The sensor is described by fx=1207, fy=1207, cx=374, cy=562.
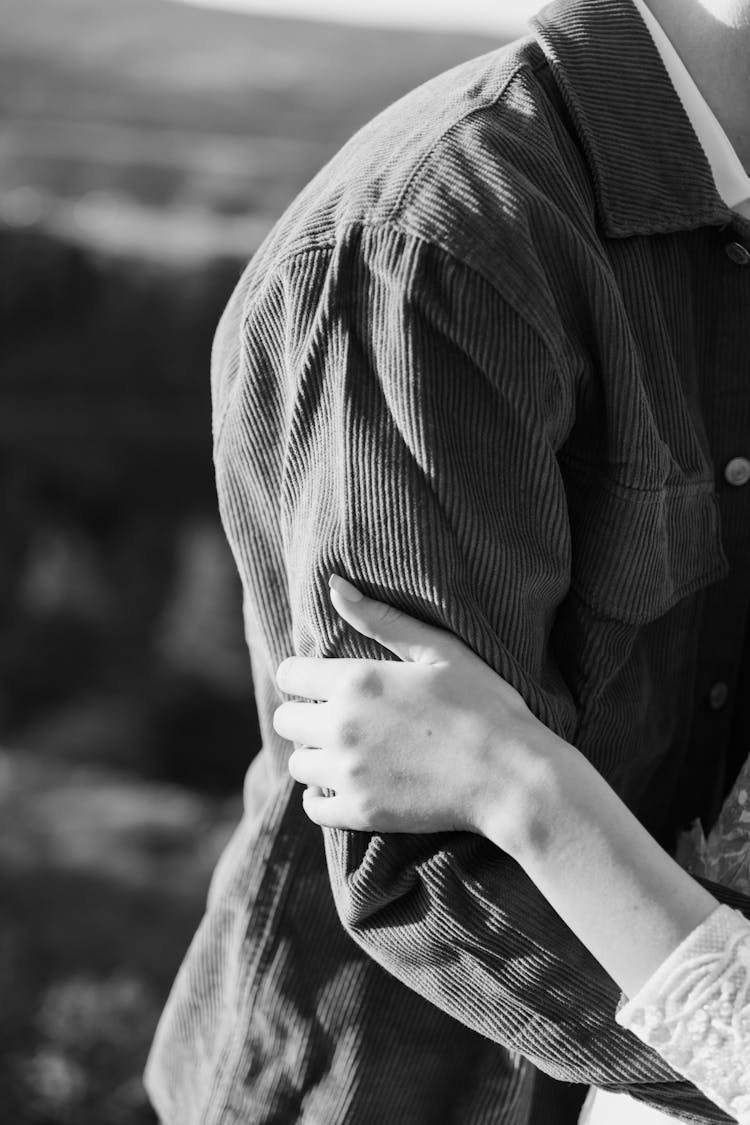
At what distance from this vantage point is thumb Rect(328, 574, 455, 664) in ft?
2.58

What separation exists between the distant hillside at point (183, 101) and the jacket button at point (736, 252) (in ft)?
7.88

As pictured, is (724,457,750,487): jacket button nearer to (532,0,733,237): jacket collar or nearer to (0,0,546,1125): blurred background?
(532,0,733,237): jacket collar

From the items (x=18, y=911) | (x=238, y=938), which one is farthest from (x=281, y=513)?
(x=18, y=911)

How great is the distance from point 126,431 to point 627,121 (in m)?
2.43

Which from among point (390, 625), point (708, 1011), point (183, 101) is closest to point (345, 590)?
point (390, 625)

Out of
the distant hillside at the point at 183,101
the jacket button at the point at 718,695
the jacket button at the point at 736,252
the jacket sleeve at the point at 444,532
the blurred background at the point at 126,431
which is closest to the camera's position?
the jacket sleeve at the point at 444,532

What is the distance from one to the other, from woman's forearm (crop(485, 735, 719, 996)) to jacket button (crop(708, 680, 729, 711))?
28 centimetres

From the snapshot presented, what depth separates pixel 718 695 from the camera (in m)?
1.03

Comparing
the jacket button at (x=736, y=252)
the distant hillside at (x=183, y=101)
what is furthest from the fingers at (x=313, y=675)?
the distant hillside at (x=183, y=101)

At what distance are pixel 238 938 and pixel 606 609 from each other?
44 centimetres

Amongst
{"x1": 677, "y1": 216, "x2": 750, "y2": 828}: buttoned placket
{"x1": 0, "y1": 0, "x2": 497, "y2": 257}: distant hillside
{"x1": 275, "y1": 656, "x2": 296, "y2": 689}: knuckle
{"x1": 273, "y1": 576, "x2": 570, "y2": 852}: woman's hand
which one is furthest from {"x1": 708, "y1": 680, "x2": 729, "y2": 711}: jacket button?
{"x1": 0, "y1": 0, "x2": 497, "y2": 257}: distant hillside

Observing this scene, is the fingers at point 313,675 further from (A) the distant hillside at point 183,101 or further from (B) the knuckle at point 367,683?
(A) the distant hillside at point 183,101

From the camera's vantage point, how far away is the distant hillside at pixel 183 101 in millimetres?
3297

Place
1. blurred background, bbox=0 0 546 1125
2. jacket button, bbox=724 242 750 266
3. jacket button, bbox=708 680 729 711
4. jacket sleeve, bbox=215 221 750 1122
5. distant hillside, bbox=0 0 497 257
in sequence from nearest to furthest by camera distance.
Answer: jacket sleeve, bbox=215 221 750 1122 < jacket button, bbox=724 242 750 266 < jacket button, bbox=708 680 729 711 < blurred background, bbox=0 0 546 1125 < distant hillside, bbox=0 0 497 257
